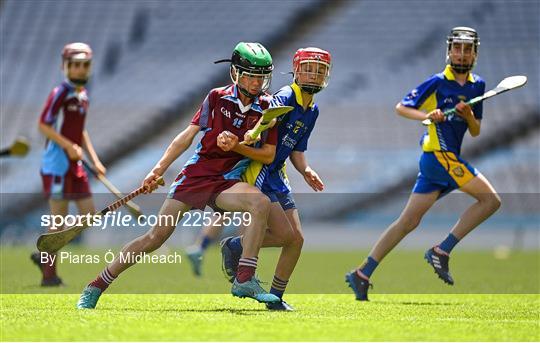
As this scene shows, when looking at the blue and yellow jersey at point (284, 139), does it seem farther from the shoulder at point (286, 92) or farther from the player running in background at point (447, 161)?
the player running in background at point (447, 161)

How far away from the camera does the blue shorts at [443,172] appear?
7496mm

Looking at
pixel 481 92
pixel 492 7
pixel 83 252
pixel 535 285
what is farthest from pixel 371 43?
A: pixel 481 92

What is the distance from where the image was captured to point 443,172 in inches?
297

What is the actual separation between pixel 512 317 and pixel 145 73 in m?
14.7

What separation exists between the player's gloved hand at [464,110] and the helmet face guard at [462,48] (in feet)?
1.01

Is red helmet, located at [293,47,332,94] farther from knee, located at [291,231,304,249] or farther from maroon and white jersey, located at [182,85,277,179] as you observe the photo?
knee, located at [291,231,304,249]

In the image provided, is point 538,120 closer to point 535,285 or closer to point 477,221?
point 535,285

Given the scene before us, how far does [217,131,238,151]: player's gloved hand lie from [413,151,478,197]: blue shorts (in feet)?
7.09

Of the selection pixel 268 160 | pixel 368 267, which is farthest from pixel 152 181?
pixel 368 267

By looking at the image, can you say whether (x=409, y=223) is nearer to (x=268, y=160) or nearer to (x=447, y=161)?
(x=447, y=161)

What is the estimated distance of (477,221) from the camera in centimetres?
752

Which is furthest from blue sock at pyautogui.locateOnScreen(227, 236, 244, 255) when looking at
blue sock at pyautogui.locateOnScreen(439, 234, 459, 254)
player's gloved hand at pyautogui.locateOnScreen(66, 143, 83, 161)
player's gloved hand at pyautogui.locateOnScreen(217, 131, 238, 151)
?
player's gloved hand at pyautogui.locateOnScreen(66, 143, 83, 161)

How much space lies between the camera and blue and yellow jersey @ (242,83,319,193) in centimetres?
633

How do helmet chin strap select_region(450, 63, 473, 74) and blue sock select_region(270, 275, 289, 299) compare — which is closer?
blue sock select_region(270, 275, 289, 299)
